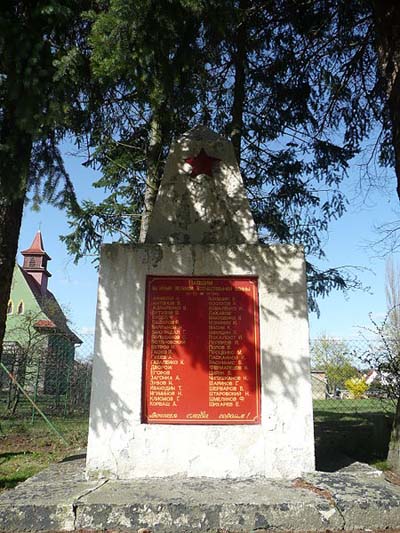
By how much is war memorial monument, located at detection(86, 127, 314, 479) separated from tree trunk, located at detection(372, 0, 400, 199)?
7.43ft

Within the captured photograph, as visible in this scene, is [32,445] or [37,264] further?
[37,264]

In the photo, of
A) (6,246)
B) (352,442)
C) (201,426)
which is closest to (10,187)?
(6,246)

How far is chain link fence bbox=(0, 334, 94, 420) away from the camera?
1288 cm

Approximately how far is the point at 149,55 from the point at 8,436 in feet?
26.1

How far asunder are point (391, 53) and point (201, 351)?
4.52 metres

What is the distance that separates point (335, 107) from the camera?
8688mm

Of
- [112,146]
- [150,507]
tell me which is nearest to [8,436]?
[112,146]

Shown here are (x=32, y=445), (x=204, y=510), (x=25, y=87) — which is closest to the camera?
(x=204, y=510)

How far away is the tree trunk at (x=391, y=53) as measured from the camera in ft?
18.3

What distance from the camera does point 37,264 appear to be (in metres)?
43.3

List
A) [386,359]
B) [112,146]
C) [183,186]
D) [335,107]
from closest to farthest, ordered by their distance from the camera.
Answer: [183,186], [386,359], [335,107], [112,146]

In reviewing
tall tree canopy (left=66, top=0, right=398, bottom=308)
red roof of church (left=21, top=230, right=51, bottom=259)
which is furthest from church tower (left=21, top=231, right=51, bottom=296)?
tall tree canopy (left=66, top=0, right=398, bottom=308)

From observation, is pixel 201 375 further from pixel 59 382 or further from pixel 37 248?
pixel 37 248

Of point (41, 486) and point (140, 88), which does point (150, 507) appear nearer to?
point (41, 486)
